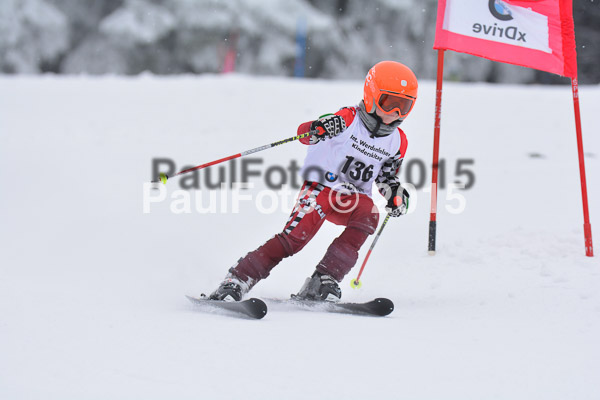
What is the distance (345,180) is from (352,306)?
3.09ft

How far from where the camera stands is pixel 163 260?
5727 mm

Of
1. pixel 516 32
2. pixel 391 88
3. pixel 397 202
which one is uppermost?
pixel 516 32

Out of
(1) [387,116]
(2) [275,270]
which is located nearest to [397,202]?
(1) [387,116]

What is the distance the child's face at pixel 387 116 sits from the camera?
4.26 meters

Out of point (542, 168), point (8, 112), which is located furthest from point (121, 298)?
point (8, 112)

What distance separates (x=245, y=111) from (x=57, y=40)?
11.8 m

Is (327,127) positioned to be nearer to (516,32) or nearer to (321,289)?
(321,289)

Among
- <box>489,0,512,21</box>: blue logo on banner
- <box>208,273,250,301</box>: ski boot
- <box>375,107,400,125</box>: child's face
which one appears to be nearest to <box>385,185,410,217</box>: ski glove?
<box>375,107,400,125</box>: child's face

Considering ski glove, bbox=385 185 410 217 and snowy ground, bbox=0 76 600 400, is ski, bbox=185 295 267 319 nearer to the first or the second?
snowy ground, bbox=0 76 600 400

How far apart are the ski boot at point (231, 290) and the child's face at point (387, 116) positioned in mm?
1420

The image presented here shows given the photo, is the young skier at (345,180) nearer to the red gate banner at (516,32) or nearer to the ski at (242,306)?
the ski at (242,306)

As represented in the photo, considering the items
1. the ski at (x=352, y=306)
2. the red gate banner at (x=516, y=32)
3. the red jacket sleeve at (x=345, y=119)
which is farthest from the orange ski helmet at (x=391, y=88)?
the ski at (x=352, y=306)

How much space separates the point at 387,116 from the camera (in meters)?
4.28

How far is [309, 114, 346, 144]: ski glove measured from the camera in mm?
4156
